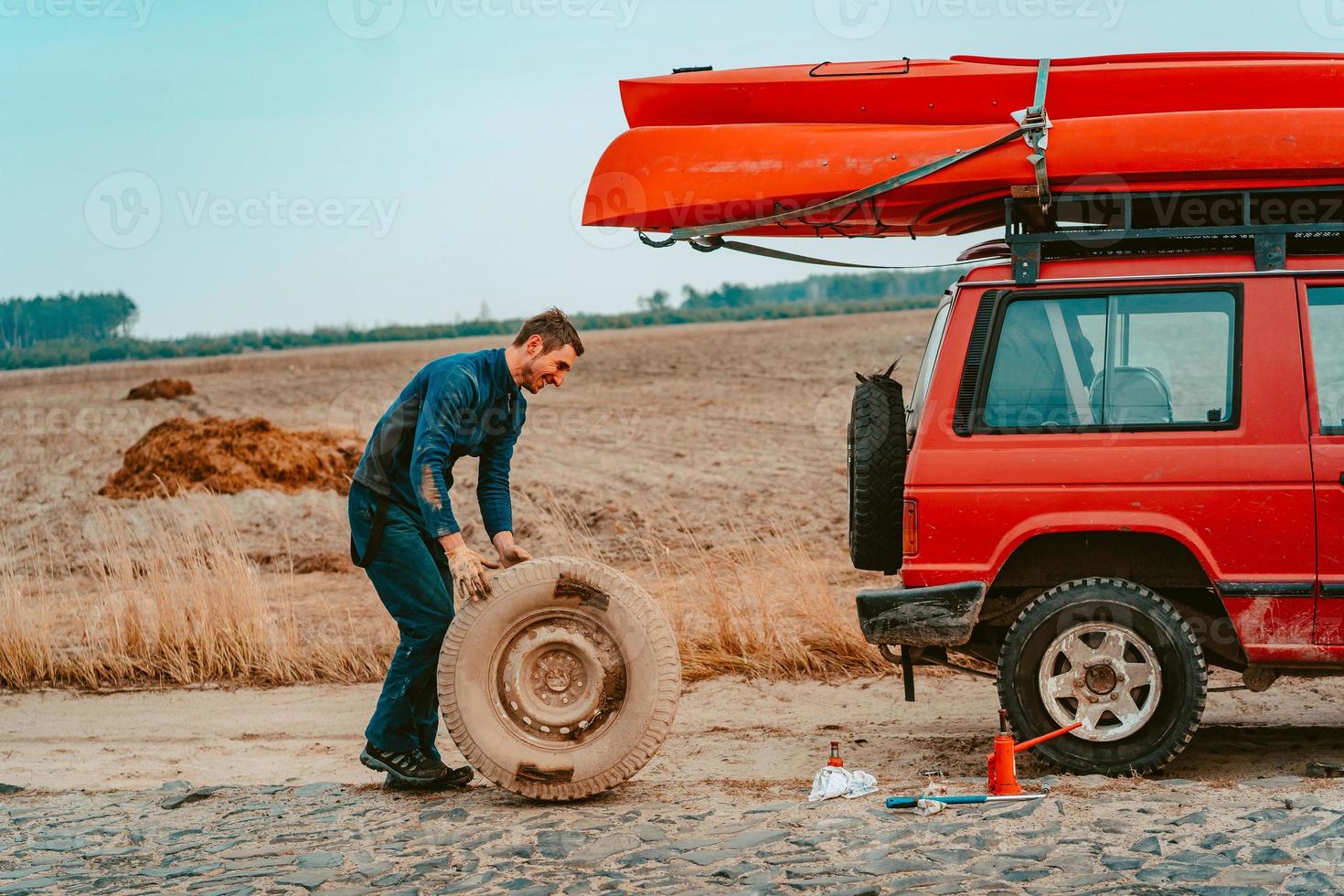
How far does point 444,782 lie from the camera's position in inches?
262

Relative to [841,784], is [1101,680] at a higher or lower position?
higher

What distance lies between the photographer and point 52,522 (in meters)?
17.7

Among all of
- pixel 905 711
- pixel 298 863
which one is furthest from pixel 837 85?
pixel 298 863

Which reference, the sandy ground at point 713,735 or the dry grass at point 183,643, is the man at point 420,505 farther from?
the dry grass at point 183,643

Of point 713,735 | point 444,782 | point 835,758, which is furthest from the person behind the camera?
point 713,735

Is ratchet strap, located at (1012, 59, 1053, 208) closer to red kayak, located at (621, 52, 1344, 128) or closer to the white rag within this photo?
red kayak, located at (621, 52, 1344, 128)

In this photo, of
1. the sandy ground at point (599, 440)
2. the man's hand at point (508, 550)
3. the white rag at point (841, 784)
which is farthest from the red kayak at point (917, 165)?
the sandy ground at point (599, 440)

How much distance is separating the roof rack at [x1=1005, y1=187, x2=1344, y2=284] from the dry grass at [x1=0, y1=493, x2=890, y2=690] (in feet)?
12.5

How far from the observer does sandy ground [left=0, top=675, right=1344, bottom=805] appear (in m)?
7.29

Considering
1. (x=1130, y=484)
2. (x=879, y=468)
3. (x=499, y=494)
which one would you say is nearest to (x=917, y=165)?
(x=879, y=468)

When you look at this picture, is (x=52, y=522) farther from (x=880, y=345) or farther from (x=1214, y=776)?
(x=880, y=345)

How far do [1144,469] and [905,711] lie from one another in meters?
2.85

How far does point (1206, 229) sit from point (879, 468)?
5.87 ft

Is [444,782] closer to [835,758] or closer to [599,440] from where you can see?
[835,758]
